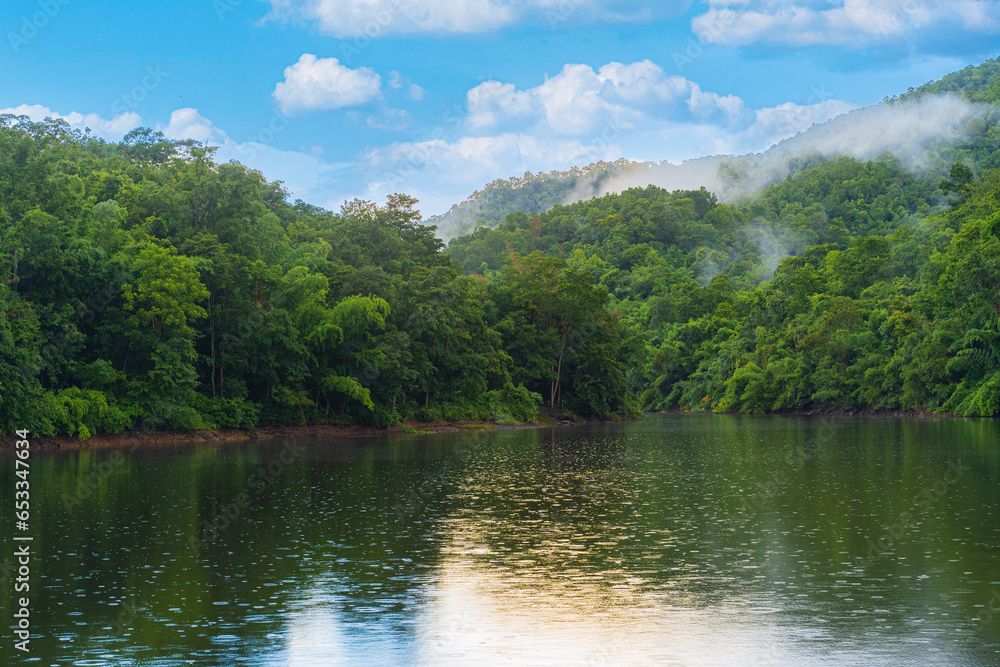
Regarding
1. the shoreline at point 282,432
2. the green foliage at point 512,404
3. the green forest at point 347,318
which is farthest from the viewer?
the green foliage at point 512,404

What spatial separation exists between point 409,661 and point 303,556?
8.16 m

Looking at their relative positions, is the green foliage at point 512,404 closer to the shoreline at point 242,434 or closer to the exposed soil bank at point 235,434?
the shoreline at point 242,434

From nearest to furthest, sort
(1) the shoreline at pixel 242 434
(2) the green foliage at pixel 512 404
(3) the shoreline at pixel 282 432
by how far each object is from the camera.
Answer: (1) the shoreline at pixel 242 434, (3) the shoreline at pixel 282 432, (2) the green foliage at pixel 512 404

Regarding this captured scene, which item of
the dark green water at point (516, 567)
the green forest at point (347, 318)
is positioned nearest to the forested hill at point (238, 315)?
the green forest at point (347, 318)

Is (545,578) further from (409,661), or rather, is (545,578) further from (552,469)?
(552,469)

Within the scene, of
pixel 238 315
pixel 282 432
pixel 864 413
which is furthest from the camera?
pixel 864 413

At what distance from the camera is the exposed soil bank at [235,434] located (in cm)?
4828

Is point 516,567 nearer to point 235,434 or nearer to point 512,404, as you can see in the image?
point 235,434

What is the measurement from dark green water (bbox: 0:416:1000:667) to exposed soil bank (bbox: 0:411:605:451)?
39.8 ft

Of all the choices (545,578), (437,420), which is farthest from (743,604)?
(437,420)

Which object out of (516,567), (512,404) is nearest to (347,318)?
(512,404)

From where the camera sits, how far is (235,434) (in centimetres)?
5944

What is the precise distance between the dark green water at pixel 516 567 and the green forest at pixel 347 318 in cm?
1569

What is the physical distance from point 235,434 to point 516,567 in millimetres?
44983
